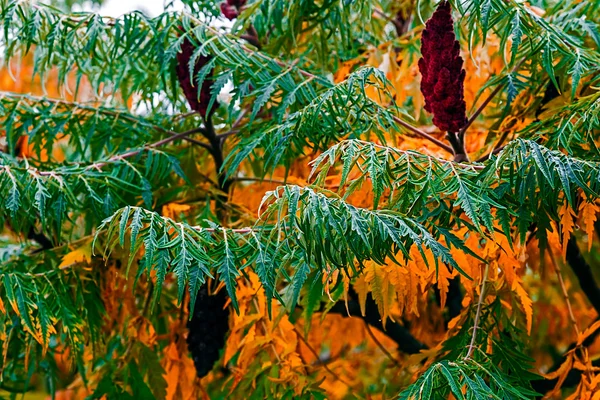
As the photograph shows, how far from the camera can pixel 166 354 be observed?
8.91ft

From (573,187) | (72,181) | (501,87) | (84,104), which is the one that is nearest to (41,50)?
(84,104)

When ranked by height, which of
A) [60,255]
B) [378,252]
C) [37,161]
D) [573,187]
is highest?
[573,187]

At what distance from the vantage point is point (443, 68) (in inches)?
77.3

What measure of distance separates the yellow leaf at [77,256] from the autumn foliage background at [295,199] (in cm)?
2

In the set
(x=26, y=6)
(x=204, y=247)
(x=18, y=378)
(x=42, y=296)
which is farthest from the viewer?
(x=18, y=378)

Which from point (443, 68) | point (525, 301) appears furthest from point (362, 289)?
point (443, 68)

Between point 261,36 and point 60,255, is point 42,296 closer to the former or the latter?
point 60,255

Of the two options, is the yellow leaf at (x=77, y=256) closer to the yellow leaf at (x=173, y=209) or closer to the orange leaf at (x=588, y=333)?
the yellow leaf at (x=173, y=209)

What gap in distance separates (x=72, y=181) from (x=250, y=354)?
703mm

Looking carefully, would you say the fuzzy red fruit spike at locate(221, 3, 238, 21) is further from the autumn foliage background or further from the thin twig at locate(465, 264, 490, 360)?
the thin twig at locate(465, 264, 490, 360)

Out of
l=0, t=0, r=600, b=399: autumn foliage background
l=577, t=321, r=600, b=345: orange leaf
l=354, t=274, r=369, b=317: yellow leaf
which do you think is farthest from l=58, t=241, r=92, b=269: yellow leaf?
l=577, t=321, r=600, b=345: orange leaf

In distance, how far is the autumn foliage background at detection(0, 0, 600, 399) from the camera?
1.65 metres

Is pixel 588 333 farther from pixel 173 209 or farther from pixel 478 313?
pixel 173 209

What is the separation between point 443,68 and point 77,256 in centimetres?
111
